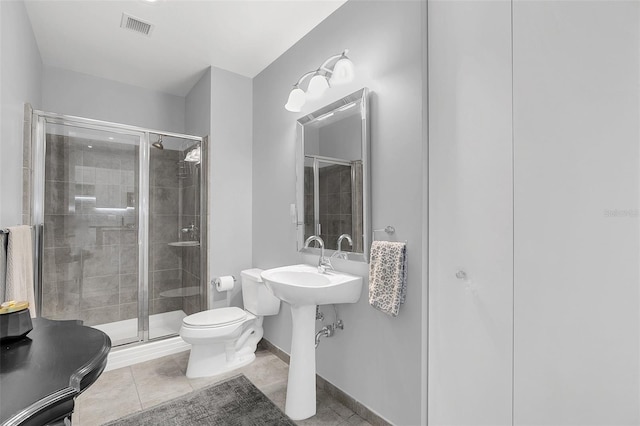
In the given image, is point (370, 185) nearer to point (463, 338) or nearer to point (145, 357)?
point (463, 338)

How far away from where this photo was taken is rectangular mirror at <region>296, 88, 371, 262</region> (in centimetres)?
184

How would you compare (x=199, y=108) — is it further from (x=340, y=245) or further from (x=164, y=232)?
(x=340, y=245)

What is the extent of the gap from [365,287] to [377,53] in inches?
53.8

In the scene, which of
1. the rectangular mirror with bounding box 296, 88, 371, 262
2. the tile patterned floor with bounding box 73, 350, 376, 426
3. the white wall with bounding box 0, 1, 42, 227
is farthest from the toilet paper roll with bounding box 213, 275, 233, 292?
the white wall with bounding box 0, 1, 42, 227

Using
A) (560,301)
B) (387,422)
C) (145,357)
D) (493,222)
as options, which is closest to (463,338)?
(560,301)

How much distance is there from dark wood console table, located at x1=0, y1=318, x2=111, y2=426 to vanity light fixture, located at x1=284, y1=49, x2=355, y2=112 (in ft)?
5.57

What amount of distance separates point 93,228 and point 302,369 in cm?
220

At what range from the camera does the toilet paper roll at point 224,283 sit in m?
2.78

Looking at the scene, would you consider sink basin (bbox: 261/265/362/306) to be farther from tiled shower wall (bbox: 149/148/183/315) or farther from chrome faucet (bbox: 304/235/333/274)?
tiled shower wall (bbox: 149/148/183/315)

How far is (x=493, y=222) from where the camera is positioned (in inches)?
52.5

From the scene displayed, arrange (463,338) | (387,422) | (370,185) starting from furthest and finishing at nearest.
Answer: (370,185) → (387,422) → (463,338)

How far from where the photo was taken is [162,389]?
2152 mm

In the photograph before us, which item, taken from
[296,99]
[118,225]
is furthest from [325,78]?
[118,225]

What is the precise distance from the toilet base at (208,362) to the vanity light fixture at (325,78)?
6.28 ft
